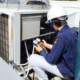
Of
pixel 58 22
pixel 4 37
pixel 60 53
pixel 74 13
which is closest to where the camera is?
pixel 60 53

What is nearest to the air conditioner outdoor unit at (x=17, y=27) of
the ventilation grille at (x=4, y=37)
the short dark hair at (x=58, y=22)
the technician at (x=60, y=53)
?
the ventilation grille at (x=4, y=37)

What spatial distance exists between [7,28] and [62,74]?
1.10 meters

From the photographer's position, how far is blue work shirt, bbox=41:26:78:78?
1545mm

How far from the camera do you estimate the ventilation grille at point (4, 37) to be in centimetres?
198

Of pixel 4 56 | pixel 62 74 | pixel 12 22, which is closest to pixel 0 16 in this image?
pixel 12 22

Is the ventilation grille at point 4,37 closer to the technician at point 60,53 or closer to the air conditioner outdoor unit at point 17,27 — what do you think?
the air conditioner outdoor unit at point 17,27

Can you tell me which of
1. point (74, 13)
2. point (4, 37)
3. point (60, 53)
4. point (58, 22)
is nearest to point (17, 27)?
point (4, 37)

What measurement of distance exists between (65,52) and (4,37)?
1099 mm

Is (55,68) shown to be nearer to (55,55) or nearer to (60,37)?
(55,55)

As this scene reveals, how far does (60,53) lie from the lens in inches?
61.8

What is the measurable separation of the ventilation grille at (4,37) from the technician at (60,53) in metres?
0.52

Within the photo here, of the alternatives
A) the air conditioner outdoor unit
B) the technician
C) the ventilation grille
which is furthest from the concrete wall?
the ventilation grille

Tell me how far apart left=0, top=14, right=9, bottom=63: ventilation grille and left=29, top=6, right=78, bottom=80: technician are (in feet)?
1.70

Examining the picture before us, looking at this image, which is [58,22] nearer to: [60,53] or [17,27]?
[60,53]
